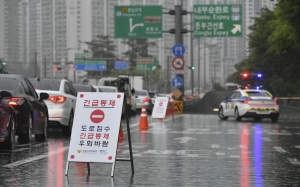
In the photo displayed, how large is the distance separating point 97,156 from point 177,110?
34336mm

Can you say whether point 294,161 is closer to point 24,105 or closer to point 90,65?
point 24,105

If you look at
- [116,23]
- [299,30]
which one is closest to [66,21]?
[116,23]

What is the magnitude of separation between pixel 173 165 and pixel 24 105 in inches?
206

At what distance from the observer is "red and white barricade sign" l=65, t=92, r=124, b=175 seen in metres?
11.8

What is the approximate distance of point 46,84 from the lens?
77.9ft

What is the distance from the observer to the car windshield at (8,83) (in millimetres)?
18359

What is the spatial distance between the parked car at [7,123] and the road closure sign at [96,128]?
147 inches

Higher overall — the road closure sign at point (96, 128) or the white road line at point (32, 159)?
the road closure sign at point (96, 128)

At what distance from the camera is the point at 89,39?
124562 millimetres

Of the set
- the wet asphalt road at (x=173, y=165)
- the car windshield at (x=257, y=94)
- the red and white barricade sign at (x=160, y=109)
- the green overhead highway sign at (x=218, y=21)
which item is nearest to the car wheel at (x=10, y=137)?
the wet asphalt road at (x=173, y=165)

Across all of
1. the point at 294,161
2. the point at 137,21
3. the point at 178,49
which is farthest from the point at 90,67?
the point at 294,161

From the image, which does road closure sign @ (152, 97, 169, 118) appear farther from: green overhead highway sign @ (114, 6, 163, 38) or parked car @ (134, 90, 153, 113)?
green overhead highway sign @ (114, 6, 163, 38)

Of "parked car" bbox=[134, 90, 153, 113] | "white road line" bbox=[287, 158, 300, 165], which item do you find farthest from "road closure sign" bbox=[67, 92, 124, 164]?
"parked car" bbox=[134, 90, 153, 113]

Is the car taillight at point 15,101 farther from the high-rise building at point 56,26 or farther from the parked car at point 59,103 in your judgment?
the high-rise building at point 56,26
